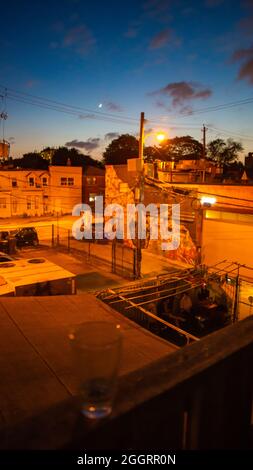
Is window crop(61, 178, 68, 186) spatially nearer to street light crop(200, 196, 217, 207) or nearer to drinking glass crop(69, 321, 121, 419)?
street light crop(200, 196, 217, 207)

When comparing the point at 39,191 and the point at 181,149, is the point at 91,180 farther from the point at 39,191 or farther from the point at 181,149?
the point at 181,149

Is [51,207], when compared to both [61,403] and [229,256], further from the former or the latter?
[61,403]

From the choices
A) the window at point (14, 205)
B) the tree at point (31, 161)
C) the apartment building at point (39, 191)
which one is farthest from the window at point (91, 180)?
the window at point (14, 205)

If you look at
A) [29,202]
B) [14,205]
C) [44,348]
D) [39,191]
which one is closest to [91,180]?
[39,191]

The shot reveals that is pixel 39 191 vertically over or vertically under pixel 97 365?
over

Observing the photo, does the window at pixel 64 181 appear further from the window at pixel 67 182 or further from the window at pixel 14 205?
the window at pixel 14 205

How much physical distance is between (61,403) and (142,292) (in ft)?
40.1

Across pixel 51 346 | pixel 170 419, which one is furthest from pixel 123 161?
pixel 170 419

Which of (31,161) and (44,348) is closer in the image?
(44,348)

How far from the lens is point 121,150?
50469mm

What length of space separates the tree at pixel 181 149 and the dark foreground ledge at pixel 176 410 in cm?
5001

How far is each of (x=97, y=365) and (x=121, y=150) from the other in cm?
5106

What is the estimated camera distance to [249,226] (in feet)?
54.2

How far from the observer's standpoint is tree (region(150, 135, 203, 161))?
50.3 meters
